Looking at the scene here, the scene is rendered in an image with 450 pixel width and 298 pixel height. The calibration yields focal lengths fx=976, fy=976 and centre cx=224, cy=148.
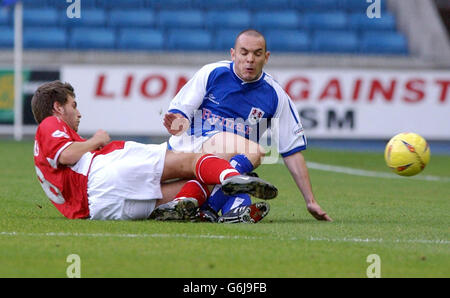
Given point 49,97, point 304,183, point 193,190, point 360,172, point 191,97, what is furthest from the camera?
point 360,172

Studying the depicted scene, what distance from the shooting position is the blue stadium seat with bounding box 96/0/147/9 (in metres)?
20.5

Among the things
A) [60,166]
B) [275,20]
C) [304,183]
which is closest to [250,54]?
[304,183]

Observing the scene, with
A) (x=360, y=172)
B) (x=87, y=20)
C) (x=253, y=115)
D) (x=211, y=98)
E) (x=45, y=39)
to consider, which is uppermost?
(x=211, y=98)

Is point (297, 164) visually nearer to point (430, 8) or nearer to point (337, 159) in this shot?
point (337, 159)

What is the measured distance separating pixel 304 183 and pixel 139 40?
12.9 m

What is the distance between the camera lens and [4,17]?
19922 mm

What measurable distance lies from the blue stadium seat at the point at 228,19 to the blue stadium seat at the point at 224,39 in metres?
0.21

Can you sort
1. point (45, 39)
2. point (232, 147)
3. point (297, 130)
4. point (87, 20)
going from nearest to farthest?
point (232, 147) < point (297, 130) < point (45, 39) < point (87, 20)

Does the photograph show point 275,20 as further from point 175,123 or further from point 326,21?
point 175,123

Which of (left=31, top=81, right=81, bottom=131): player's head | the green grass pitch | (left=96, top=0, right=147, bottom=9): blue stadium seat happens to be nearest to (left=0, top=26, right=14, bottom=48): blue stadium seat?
(left=96, top=0, right=147, bottom=9): blue stadium seat

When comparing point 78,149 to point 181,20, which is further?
point 181,20

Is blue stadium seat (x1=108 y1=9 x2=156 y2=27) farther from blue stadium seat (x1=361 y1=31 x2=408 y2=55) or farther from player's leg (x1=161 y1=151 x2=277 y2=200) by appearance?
player's leg (x1=161 y1=151 x2=277 y2=200)

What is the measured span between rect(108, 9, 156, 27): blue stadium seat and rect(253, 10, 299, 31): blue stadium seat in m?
2.18

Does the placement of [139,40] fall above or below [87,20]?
below
